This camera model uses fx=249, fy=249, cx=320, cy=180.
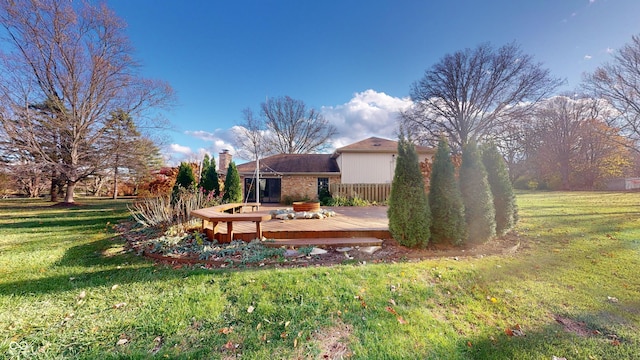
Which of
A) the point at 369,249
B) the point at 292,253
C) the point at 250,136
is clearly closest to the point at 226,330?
the point at 292,253

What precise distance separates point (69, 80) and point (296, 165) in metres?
15.1

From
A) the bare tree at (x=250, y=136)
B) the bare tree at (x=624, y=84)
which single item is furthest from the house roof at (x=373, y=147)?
the bare tree at (x=250, y=136)

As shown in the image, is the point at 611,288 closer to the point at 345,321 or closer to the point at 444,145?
the point at 444,145

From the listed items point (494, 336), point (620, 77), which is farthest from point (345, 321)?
point (620, 77)

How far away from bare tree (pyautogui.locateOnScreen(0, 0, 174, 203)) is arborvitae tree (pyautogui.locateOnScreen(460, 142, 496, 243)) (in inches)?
785

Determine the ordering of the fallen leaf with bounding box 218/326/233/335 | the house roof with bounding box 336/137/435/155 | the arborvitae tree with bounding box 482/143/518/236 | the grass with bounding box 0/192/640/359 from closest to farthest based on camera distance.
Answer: the grass with bounding box 0/192/640/359 < the fallen leaf with bounding box 218/326/233/335 < the arborvitae tree with bounding box 482/143/518/236 < the house roof with bounding box 336/137/435/155

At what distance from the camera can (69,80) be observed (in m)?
15.6

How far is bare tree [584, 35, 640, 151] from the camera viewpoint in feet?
49.6

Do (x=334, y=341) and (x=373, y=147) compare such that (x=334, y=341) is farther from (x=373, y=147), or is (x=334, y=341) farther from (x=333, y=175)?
(x=373, y=147)

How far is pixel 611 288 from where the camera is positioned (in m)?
3.66

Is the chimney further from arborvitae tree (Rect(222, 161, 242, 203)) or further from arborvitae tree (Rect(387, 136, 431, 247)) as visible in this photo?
arborvitae tree (Rect(387, 136, 431, 247))

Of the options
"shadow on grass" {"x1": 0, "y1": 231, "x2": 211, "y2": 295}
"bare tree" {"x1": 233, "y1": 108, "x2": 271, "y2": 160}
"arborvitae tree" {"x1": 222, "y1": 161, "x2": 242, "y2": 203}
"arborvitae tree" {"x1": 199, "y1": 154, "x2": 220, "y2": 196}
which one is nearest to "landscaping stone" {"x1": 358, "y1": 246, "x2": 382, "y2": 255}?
"shadow on grass" {"x1": 0, "y1": 231, "x2": 211, "y2": 295}

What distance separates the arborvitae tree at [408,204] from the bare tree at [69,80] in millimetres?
19050

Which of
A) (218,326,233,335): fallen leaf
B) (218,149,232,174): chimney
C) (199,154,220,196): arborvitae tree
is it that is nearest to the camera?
(218,326,233,335): fallen leaf
